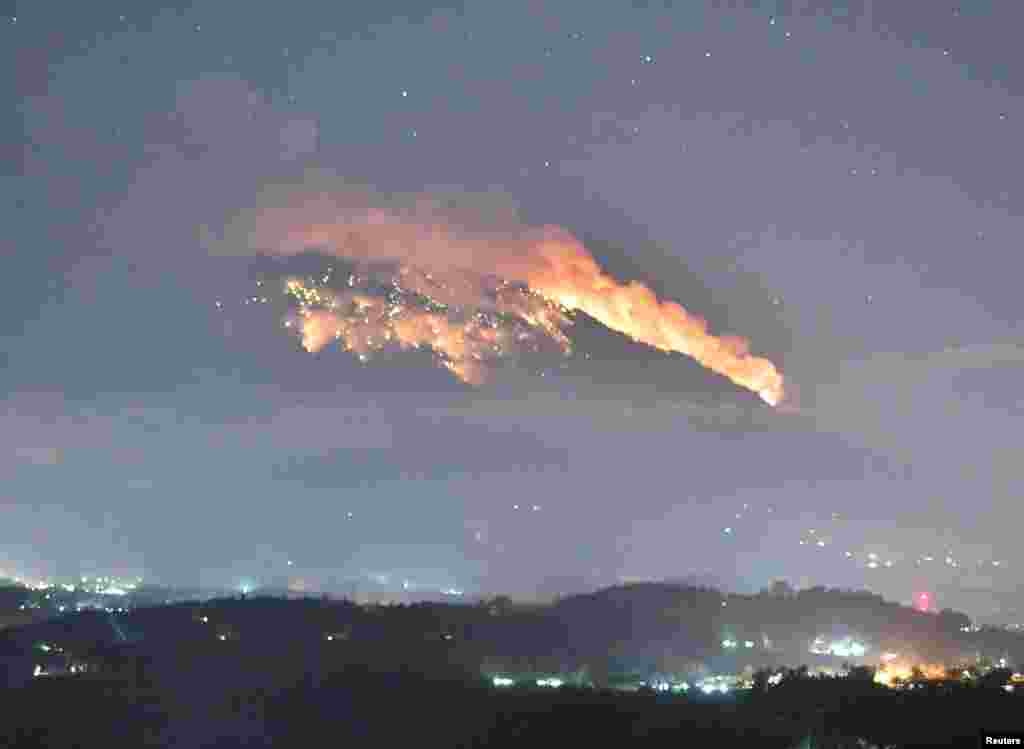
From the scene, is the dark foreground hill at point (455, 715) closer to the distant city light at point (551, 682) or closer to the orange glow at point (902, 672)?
the distant city light at point (551, 682)

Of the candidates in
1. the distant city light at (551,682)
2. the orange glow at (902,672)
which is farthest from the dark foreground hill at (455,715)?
the orange glow at (902,672)

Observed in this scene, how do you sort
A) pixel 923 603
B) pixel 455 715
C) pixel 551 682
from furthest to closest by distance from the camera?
pixel 923 603 < pixel 551 682 < pixel 455 715

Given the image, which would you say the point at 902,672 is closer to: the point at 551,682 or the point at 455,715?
the point at 551,682

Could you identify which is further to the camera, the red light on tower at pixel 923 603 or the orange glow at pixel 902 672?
the red light on tower at pixel 923 603

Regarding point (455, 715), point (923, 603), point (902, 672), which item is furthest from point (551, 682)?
point (923, 603)

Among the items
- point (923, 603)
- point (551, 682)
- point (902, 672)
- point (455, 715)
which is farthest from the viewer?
point (923, 603)

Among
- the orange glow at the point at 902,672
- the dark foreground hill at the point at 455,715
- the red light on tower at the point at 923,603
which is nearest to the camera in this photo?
the dark foreground hill at the point at 455,715

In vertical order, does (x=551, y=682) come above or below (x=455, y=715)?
above

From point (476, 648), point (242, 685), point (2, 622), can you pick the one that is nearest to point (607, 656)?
point (476, 648)

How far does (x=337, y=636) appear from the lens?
39.4 m

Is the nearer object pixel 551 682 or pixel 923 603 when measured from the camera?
pixel 551 682

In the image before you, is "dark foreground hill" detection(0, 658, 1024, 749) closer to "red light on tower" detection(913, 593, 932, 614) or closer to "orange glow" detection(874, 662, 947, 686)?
"orange glow" detection(874, 662, 947, 686)

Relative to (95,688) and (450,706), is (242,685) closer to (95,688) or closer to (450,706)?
(95,688)

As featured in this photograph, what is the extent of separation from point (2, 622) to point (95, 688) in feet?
68.3
